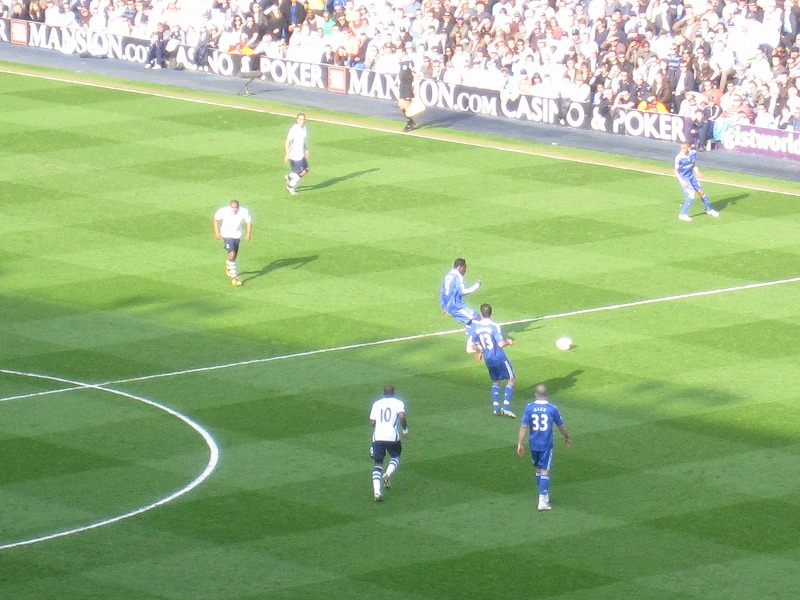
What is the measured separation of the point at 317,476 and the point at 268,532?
80.6 inches

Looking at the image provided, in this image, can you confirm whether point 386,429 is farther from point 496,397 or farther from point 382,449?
point 496,397

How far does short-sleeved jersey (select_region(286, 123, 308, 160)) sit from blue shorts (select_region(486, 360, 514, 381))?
45.5 feet

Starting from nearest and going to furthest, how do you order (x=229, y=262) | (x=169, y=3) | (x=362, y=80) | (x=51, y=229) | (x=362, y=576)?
(x=362, y=576), (x=229, y=262), (x=51, y=229), (x=362, y=80), (x=169, y=3)

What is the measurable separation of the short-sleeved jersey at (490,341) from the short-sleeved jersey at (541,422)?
Answer: 138 inches

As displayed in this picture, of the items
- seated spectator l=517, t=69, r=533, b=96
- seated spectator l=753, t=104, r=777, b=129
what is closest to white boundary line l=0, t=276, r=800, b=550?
seated spectator l=753, t=104, r=777, b=129

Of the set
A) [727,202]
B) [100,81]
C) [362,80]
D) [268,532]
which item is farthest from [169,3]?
[268,532]

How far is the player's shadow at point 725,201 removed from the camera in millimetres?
36781

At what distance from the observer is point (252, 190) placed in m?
38.1

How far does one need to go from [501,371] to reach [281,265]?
30.7 feet

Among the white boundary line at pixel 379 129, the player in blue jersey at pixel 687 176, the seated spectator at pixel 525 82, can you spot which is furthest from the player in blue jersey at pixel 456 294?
the seated spectator at pixel 525 82

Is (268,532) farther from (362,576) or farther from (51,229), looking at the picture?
(51,229)

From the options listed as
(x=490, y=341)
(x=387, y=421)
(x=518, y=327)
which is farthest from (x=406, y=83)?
(x=387, y=421)

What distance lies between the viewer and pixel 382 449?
Result: 813 inches

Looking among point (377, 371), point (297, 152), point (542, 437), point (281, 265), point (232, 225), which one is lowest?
point (377, 371)
